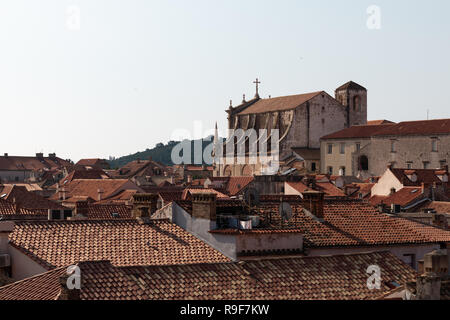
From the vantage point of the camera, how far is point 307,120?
97625mm

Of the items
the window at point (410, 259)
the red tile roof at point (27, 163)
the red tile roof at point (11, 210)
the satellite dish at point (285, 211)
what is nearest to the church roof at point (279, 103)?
the red tile roof at point (27, 163)

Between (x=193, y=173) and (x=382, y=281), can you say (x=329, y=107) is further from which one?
(x=382, y=281)

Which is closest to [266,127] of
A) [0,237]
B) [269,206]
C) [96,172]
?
[96,172]

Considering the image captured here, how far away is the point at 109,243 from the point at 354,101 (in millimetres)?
82690

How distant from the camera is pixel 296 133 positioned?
318 ft

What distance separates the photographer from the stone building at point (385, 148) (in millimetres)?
79562

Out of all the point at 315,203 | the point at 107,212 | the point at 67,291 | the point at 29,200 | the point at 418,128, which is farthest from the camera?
A: the point at 418,128

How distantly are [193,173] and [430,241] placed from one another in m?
112

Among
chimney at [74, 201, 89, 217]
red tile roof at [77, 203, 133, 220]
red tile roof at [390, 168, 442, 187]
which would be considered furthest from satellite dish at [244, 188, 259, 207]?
red tile roof at [390, 168, 442, 187]

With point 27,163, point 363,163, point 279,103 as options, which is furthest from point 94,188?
point 27,163

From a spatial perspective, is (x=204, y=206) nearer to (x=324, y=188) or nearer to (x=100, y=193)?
(x=324, y=188)

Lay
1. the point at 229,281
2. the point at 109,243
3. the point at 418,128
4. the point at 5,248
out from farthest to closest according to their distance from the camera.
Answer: the point at 418,128, the point at 109,243, the point at 5,248, the point at 229,281

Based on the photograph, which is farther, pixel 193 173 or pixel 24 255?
pixel 193 173
